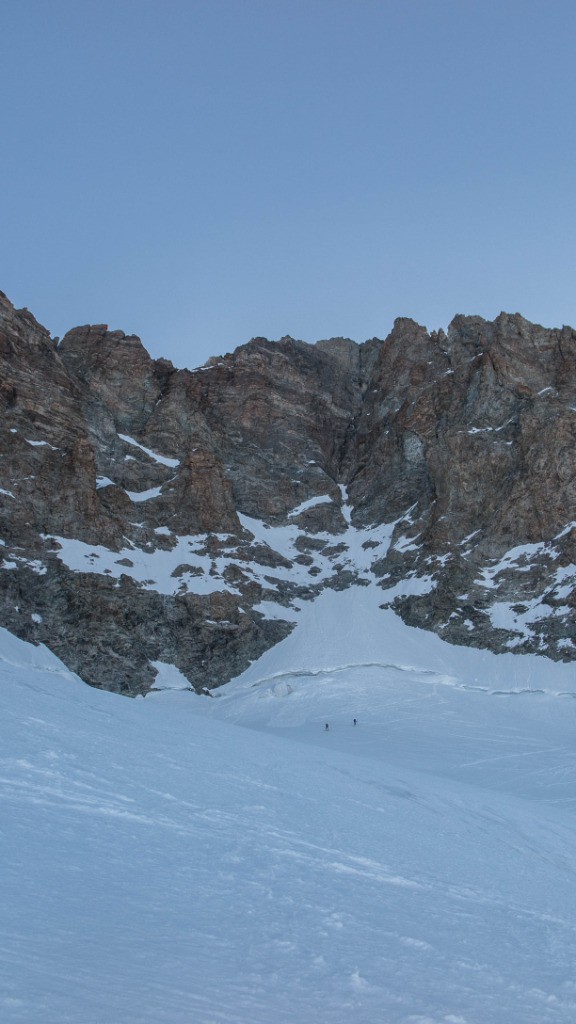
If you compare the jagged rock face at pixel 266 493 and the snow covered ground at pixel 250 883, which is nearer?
the snow covered ground at pixel 250 883

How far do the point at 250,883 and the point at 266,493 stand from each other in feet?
311

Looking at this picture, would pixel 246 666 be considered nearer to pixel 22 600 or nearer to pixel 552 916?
pixel 22 600

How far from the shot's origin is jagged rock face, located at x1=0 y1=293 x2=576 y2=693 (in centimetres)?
7119

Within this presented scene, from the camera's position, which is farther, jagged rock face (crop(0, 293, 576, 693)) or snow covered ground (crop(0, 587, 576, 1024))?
jagged rock face (crop(0, 293, 576, 693))

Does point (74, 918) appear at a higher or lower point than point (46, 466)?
lower

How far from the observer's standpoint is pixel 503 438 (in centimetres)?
8762

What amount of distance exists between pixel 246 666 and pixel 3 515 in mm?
29497

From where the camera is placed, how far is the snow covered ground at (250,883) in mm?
4863

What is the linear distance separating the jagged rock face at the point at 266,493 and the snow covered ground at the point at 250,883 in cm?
5237

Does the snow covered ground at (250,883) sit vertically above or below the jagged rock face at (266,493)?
below

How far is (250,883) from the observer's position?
7281 mm

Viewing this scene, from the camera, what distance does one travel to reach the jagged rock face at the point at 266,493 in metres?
71.2

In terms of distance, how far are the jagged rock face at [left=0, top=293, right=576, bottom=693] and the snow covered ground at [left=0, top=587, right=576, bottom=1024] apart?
52.4m

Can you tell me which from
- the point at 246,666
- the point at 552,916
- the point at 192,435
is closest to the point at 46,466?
the point at 192,435
